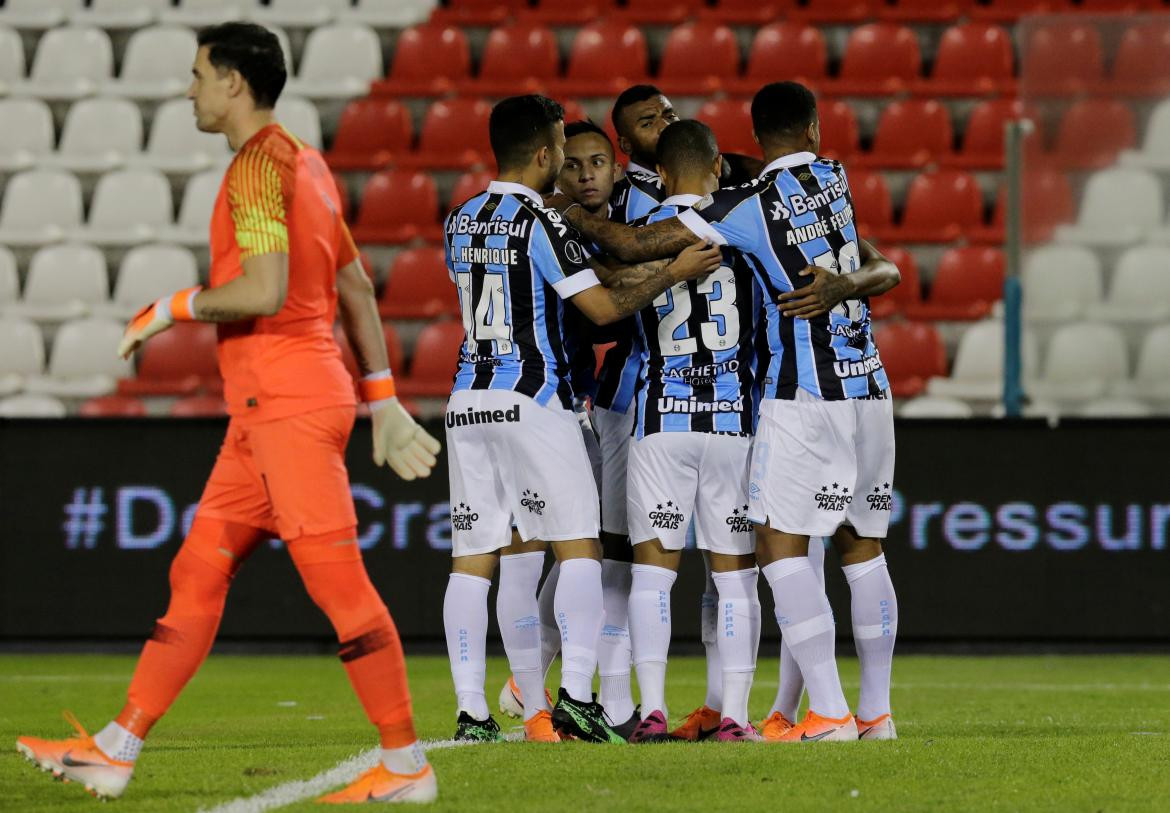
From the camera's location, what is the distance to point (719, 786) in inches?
191

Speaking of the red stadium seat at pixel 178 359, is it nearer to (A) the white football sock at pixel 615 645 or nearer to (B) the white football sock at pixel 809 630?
(A) the white football sock at pixel 615 645

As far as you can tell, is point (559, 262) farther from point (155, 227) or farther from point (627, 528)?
point (155, 227)

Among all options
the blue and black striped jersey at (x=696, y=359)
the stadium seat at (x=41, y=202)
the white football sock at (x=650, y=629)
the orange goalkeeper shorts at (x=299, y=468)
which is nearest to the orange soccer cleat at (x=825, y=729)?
the white football sock at (x=650, y=629)

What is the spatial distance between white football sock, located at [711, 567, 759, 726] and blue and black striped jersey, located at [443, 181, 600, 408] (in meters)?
0.84

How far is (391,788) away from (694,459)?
1.94 m

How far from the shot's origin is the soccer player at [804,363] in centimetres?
603

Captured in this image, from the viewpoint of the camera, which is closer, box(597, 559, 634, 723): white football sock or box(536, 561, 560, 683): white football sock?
box(597, 559, 634, 723): white football sock

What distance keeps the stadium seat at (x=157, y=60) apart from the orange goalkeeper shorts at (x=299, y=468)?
1032 centimetres

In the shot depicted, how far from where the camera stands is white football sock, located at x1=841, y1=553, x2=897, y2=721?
628 centimetres

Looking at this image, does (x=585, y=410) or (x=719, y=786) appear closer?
(x=719, y=786)

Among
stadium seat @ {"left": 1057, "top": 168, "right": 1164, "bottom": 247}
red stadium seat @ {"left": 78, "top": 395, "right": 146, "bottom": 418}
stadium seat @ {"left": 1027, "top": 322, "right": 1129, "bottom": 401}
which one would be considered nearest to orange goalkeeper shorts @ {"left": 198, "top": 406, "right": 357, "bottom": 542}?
red stadium seat @ {"left": 78, "top": 395, "right": 146, "bottom": 418}

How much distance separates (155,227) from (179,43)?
207 centimetres

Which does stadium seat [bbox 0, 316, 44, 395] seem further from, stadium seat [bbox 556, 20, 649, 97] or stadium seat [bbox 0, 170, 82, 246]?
stadium seat [bbox 556, 20, 649, 97]

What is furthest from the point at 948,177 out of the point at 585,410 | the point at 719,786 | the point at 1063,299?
the point at 719,786
